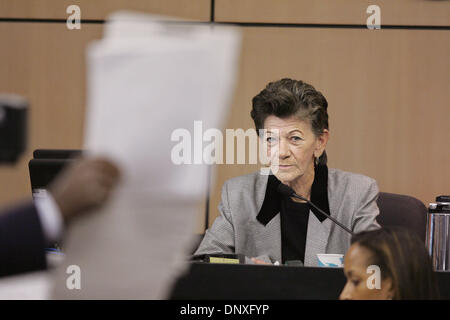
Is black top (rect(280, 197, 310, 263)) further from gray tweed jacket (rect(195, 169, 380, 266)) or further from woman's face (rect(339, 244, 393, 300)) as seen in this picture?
woman's face (rect(339, 244, 393, 300))

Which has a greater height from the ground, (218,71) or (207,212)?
(218,71)

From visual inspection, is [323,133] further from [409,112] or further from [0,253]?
[0,253]

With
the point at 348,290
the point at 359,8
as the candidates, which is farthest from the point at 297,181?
the point at 359,8

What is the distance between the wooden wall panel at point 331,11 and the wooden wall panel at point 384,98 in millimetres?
51

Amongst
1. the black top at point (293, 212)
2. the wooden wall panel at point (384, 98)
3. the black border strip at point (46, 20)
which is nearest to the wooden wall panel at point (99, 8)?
the black border strip at point (46, 20)

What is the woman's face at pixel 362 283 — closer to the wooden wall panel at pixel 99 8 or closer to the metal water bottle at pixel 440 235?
the metal water bottle at pixel 440 235

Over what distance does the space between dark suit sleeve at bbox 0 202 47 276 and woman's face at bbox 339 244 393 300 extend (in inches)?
24.7

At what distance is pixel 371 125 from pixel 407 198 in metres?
0.73

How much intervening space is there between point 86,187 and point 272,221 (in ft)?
4.19

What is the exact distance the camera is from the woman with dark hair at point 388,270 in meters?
0.83

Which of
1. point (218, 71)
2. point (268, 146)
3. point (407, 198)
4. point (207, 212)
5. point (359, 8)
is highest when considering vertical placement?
point (359, 8)

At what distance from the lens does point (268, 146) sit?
1566mm

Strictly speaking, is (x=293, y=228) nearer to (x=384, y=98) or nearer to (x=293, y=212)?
(x=293, y=212)
